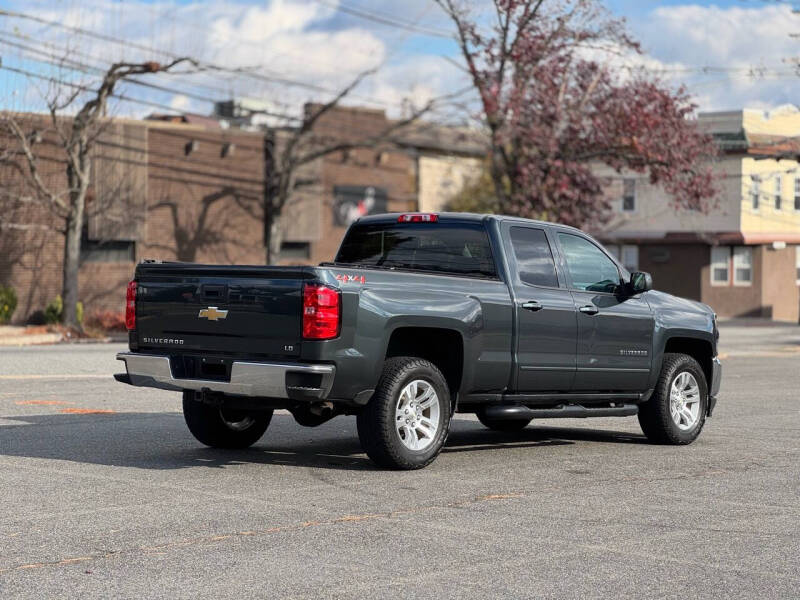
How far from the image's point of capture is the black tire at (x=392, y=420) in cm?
948

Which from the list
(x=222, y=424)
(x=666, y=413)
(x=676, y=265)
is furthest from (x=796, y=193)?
(x=222, y=424)

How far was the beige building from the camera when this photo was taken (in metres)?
48.6

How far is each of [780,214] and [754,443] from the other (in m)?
40.3

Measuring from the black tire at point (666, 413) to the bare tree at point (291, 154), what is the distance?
92.3 ft

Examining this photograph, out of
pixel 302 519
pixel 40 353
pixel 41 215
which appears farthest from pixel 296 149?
pixel 302 519

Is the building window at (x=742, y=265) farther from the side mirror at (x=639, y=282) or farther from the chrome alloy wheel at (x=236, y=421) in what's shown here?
the chrome alloy wheel at (x=236, y=421)

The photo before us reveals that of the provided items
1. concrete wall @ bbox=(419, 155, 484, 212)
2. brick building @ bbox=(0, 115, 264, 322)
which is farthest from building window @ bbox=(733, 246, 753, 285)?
brick building @ bbox=(0, 115, 264, 322)

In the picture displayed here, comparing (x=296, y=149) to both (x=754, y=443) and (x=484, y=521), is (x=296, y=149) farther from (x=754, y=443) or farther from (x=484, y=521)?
(x=484, y=521)

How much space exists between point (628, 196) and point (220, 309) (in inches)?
1773

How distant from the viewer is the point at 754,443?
11906 millimetres

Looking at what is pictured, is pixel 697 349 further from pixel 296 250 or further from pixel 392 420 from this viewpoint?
pixel 296 250

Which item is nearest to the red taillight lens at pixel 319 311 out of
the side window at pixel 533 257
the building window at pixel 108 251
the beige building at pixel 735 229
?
the side window at pixel 533 257

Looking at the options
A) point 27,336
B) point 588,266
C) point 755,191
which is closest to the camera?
point 588,266

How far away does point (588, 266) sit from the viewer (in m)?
11.5
